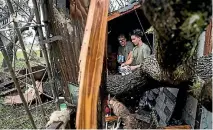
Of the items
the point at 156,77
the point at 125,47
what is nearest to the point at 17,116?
the point at 125,47

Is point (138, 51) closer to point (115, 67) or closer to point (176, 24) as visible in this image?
point (115, 67)

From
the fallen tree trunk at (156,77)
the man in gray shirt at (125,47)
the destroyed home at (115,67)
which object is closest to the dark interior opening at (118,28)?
the destroyed home at (115,67)

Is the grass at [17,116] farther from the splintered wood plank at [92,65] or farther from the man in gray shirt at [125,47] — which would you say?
the splintered wood plank at [92,65]

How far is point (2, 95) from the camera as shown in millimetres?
11672

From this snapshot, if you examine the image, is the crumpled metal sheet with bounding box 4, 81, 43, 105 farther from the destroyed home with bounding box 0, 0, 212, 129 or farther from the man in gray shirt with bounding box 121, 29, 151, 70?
the man in gray shirt with bounding box 121, 29, 151, 70

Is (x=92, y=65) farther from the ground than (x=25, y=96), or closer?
farther from the ground

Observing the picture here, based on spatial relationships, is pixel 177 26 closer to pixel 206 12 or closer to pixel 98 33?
pixel 206 12

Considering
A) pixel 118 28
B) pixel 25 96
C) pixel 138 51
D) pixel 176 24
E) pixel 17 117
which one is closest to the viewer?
pixel 176 24

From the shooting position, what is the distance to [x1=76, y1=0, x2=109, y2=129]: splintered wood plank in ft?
8.97

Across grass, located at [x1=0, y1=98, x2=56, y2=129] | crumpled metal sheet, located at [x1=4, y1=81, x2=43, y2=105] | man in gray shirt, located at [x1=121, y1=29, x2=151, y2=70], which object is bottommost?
grass, located at [x1=0, y1=98, x2=56, y2=129]

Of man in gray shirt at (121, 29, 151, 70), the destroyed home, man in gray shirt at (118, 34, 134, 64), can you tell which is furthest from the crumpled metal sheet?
man in gray shirt at (121, 29, 151, 70)

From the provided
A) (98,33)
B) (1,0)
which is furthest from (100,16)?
(1,0)

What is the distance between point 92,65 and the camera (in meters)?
2.80

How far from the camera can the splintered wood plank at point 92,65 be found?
273cm
